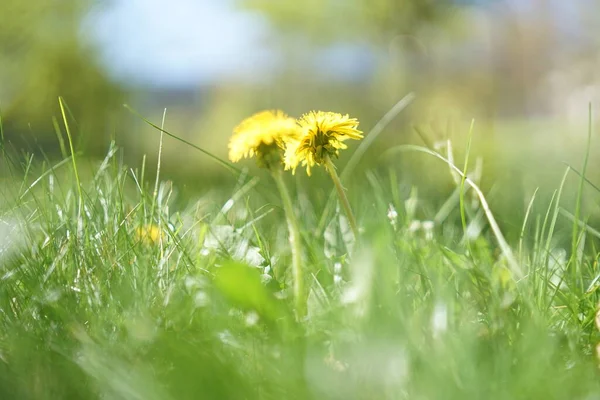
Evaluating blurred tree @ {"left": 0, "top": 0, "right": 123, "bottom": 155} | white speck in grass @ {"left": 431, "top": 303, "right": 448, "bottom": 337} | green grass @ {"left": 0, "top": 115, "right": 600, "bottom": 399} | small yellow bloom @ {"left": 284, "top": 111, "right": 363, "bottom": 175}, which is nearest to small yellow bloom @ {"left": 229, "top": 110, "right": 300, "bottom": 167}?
small yellow bloom @ {"left": 284, "top": 111, "right": 363, "bottom": 175}

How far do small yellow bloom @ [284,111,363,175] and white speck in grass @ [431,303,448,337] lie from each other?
29 cm

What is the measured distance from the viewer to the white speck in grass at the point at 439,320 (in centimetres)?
69

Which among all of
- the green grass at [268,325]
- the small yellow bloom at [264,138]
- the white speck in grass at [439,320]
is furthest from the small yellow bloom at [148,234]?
the white speck in grass at [439,320]

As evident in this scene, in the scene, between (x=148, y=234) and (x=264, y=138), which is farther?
(x=148, y=234)

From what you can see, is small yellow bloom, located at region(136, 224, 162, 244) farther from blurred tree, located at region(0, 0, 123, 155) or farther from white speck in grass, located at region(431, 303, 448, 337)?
blurred tree, located at region(0, 0, 123, 155)

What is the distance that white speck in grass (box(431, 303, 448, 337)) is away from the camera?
0.69 meters

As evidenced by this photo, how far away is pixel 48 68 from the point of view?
25.2ft

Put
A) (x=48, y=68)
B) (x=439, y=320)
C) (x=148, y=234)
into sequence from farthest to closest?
(x=48, y=68)
(x=148, y=234)
(x=439, y=320)

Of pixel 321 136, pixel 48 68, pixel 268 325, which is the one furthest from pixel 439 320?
pixel 48 68

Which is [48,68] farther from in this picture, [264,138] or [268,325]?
[268,325]

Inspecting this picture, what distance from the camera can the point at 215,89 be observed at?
468 inches

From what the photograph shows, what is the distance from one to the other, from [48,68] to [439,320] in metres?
7.82

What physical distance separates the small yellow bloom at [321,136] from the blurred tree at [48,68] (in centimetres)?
685

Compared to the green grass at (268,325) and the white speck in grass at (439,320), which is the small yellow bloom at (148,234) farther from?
the white speck in grass at (439,320)
